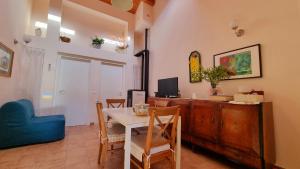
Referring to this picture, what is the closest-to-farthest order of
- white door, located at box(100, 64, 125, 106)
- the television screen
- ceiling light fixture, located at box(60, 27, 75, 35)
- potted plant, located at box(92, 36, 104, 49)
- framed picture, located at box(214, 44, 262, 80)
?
framed picture, located at box(214, 44, 262, 80) → the television screen → ceiling light fixture, located at box(60, 27, 75, 35) → potted plant, located at box(92, 36, 104, 49) → white door, located at box(100, 64, 125, 106)

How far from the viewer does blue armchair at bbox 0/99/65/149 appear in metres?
2.41

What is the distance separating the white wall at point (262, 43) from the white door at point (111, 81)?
2232 millimetres

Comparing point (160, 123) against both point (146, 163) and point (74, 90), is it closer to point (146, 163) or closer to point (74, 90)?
point (146, 163)

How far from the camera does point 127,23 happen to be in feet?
17.3

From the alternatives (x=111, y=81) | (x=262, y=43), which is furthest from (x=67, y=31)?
(x=262, y=43)

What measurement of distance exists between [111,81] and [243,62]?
4.02 m

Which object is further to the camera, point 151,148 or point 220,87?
point 220,87

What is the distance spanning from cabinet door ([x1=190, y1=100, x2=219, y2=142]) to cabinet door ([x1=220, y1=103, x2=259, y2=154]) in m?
0.11

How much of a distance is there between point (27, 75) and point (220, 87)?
178 inches

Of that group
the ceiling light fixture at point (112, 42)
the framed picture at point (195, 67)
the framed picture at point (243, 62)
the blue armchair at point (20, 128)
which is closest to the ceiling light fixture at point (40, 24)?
the ceiling light fixture at point (112, 42)

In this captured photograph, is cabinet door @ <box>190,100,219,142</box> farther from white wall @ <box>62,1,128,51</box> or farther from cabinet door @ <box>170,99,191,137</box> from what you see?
white wall @ <box>62,1,128,51</box>

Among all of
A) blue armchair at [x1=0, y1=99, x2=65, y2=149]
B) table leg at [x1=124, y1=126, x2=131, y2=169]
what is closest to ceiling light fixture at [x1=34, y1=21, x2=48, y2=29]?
blue armchair at [x1=0, y1=99, x2=65, y2=149]

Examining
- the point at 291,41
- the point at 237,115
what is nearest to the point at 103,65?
the point at 237,115

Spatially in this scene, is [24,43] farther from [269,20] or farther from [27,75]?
[269,20]
